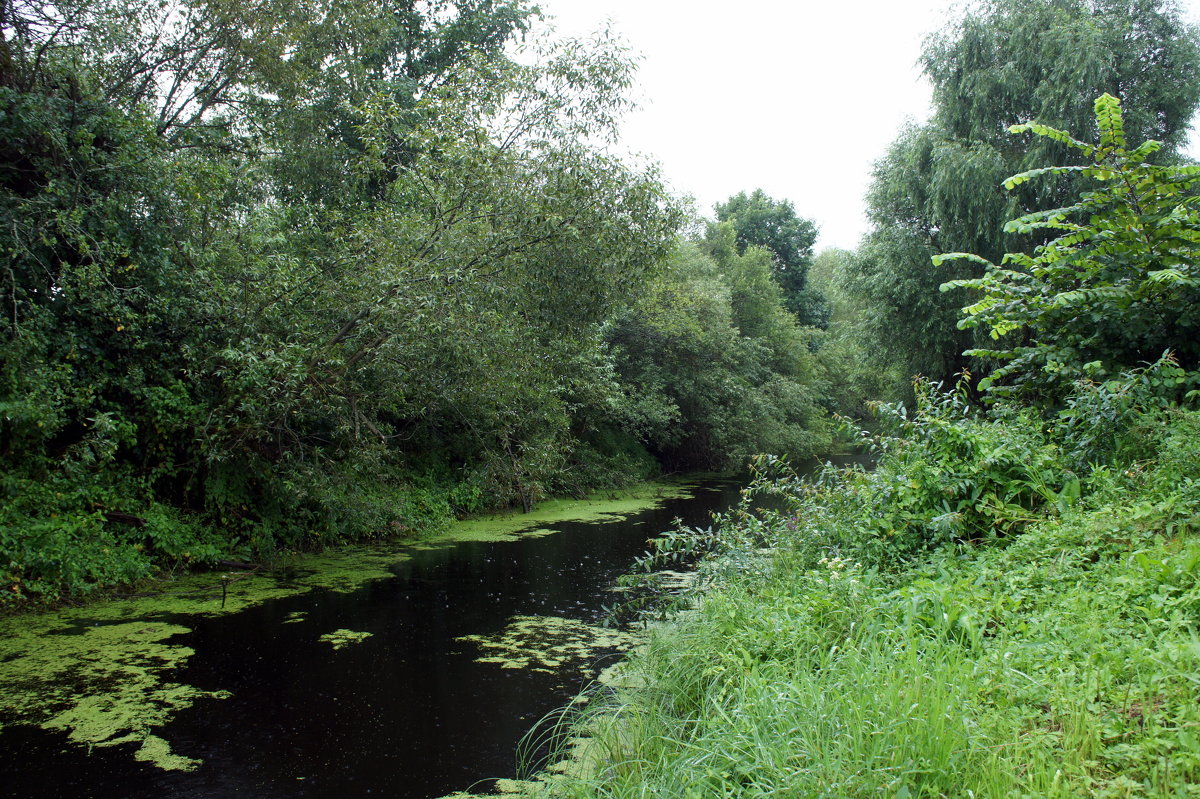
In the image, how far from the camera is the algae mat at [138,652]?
4.34 m

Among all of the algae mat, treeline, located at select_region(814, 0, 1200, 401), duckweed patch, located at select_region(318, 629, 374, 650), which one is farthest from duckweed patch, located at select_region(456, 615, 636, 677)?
treeline, located at select_region(814, 0, 1200, 401)

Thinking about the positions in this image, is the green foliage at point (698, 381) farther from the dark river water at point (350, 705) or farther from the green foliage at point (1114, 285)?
the green foliage at point (1114, 285)

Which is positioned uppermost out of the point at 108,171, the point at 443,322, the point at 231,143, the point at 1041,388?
the point at 231,143

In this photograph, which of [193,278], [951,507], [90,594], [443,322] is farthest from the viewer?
[443,322]

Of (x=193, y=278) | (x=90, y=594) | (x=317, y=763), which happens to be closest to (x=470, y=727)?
(x=317, y=763)

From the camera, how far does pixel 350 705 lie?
4758 mm

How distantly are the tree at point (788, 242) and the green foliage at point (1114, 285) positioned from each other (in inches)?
1095

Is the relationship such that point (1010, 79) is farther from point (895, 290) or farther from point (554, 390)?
point (554, 390)

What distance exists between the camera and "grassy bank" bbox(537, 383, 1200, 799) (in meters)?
2.15

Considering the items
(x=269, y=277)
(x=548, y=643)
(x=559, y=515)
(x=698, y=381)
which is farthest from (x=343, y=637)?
(x=698, y=381)

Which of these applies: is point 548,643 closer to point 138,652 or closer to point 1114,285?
point 138,652

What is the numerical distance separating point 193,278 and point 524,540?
5213 mm

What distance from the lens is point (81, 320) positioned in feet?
23.1

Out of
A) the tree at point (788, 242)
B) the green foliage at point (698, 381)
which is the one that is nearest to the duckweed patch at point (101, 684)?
the green foliage at point (698, 381)
